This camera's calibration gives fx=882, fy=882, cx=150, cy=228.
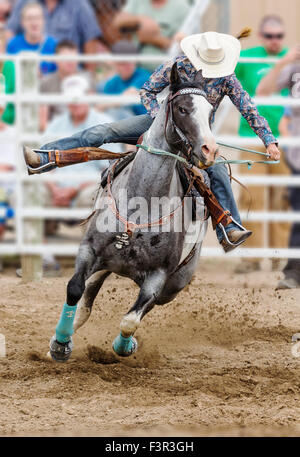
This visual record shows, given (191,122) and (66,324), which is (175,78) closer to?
(191,122)

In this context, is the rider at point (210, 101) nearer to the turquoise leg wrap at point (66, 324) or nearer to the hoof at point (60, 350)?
the turquoise leg wrap at point (66, 324)

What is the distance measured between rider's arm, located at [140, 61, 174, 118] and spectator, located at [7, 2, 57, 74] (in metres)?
3.92

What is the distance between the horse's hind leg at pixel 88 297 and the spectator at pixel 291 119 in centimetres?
241

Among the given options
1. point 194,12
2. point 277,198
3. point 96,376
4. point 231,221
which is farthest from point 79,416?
point 194,12

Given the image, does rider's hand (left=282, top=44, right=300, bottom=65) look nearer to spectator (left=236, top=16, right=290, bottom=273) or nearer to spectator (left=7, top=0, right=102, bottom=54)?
spectator (left=236, top=16, right=290, bottom=273)

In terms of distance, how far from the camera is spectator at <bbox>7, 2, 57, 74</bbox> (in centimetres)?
870

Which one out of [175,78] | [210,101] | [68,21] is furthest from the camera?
[68,21]

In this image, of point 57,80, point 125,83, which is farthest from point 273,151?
point 57,80

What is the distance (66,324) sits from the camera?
4.88 meters

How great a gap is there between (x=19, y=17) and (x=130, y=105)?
81.6 inches

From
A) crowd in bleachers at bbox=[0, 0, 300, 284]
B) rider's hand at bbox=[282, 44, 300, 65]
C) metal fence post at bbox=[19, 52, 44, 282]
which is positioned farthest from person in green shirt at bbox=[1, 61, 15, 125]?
rider's hand at bbox=[282, 44, 300, 65]

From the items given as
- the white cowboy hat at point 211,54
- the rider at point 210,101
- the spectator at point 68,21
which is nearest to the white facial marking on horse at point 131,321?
the rider at point 210,101

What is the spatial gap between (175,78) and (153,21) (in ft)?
15.1

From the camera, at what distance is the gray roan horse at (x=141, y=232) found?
4.61 meters
